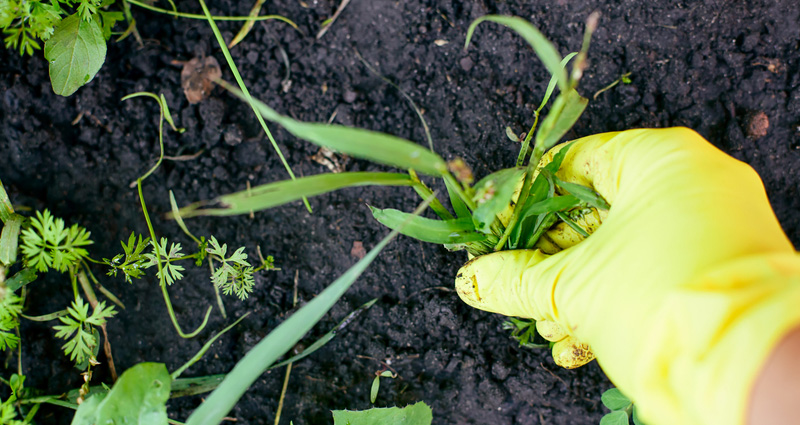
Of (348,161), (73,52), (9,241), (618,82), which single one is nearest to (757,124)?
(618,82)

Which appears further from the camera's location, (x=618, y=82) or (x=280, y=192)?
(x=618, y=82)

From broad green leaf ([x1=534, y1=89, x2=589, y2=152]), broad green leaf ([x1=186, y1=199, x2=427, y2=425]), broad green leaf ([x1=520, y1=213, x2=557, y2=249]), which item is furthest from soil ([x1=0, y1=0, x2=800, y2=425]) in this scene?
broad green leaf ([x1=186, y1=199, x2=427, y2=425])

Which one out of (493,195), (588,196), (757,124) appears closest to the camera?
(493,195)

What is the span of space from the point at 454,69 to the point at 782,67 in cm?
89

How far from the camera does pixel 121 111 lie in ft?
4.53

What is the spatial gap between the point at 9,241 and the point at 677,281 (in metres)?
1.37

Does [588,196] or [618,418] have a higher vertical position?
[588,196]

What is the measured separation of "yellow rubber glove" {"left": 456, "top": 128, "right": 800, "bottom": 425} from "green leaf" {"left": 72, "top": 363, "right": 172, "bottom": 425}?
77 centimetres

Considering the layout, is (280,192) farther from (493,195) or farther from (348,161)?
(348,161)

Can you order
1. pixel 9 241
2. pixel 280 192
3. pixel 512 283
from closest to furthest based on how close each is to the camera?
pixel 280 192
pixel 512 283
pixel 9 241

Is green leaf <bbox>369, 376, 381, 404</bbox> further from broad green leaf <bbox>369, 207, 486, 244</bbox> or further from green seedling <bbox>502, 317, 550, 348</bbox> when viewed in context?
broad green leaf <bbox>369, 207, 486, 244</bbox>

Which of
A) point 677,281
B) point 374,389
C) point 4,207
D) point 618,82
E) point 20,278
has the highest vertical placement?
point 618,82

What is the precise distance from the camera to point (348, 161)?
1375 millimetres

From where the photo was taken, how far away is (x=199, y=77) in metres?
1.38
